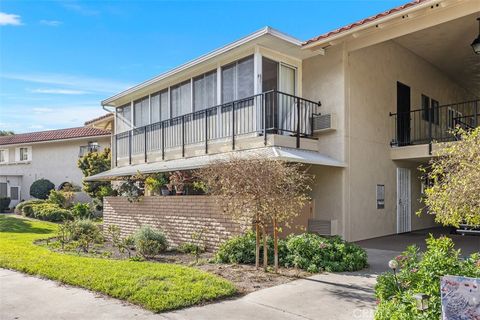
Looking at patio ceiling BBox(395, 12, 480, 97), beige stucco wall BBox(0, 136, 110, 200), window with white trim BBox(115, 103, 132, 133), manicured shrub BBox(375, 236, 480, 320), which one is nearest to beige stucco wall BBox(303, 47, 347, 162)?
patio ceiling BBox(395, 12, 480, 97)

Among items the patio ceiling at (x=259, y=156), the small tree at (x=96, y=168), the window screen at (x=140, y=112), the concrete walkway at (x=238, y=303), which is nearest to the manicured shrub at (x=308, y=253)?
the concrete walkway at (x=238, y=303)

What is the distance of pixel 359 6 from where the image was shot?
12531 mm

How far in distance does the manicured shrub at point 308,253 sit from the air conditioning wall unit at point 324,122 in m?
4.17

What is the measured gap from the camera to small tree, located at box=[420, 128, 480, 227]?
469 cm

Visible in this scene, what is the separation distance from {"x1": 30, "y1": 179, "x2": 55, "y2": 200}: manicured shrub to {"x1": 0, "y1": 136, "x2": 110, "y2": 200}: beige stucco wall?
121 centimetres

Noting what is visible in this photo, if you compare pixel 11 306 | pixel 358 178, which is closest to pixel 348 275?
pixel 358 178

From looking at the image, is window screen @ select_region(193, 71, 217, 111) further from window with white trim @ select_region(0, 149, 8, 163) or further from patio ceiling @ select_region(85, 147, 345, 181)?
window with white trim @ select_region(0, 149, 8, 163)

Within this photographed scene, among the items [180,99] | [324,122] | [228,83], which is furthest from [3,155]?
[324,122]

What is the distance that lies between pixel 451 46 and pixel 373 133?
16.0 ft

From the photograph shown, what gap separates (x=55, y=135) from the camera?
3447cm

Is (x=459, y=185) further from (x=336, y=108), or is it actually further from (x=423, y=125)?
(x=423, y=125)

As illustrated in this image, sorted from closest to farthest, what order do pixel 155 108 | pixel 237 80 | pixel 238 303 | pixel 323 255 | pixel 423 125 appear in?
pixel 238 303 → pixel 323 255 → pixel 237 80 → pixel 423 125 → pixel 155 108

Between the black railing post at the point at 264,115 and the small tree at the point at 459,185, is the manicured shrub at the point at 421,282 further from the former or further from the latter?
the black railing post at the point at 264,115

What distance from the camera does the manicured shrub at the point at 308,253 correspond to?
27.9 feet
